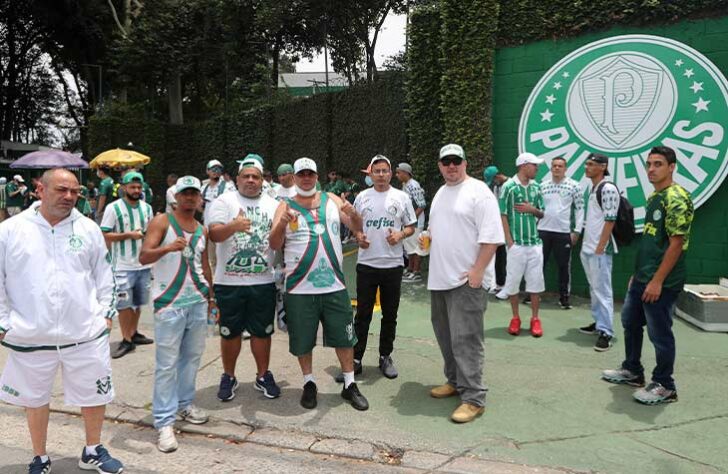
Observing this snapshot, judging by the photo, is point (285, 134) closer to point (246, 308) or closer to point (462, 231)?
point (246, 308)

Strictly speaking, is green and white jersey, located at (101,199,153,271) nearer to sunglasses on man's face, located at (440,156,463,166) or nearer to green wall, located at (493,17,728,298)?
sunglasses on man's face, located at (440,156,463,166)

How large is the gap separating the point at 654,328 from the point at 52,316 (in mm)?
4094

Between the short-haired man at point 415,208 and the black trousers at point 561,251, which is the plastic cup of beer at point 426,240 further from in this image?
the short-haired man at point 415,208

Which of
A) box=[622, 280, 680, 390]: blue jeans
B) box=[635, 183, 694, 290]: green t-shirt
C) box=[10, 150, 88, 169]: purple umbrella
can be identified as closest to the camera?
box=[635, 183, 694, 290]: green t-shirt

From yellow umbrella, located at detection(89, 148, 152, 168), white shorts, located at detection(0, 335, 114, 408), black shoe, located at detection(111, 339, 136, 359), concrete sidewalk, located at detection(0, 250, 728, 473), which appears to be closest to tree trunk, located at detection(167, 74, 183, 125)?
yellow umbrella, located at detection(89, 148, 152, 168)

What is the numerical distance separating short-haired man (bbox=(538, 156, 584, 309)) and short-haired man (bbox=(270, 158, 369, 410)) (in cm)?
377

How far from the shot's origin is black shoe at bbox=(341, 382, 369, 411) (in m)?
4.27

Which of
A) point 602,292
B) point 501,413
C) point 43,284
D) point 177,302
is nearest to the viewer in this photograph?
point 43,284

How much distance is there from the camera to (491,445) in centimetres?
366

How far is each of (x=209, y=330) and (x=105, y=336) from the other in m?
0.85

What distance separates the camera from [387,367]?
5.00 meters

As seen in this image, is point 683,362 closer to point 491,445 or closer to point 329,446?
point 491,445

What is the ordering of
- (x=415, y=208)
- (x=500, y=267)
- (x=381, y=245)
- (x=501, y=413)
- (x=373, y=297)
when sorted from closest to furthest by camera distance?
(x=501, y=413), (x=381, y=245), (x=373, y=297), (x=500, y=267), (x=415, y=208)

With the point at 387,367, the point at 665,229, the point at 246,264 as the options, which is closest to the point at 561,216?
the point at 665,229
